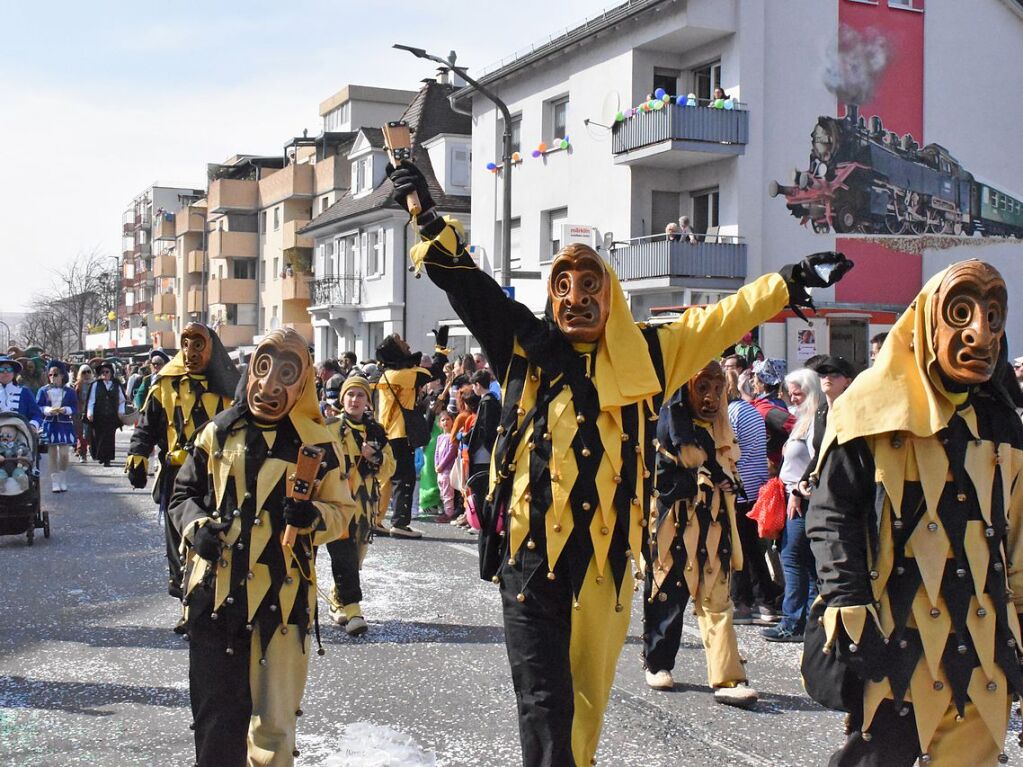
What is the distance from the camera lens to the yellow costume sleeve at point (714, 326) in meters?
4.36

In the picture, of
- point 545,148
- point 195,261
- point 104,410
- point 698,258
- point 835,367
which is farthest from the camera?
point 195,261

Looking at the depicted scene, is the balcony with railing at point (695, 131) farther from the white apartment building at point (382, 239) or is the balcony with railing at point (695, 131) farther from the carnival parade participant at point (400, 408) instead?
the carnival parade participant at point (400, 408)

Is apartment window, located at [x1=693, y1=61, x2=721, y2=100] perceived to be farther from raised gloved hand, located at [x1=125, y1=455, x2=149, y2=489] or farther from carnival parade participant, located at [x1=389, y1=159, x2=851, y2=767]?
carnival parade participant, located at [x1=389, y1=159, x2=851, y2=767]

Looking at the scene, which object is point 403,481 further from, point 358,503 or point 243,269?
point 243,269

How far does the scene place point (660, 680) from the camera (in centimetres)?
651

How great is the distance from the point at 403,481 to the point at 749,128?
570 inches

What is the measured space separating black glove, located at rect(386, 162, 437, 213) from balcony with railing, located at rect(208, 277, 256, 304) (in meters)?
57.9

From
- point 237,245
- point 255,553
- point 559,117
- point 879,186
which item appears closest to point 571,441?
point 255,553

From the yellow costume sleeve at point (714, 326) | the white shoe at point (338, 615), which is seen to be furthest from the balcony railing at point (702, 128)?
the yellow costume sleeve at point (714, 326)

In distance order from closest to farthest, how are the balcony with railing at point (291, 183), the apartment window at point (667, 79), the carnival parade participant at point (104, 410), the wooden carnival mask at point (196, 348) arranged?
the wooden carnival mask at point (196, 348) < the carnival parade participant at point (104, 410) < the apartment window at point (667, 79) < the balcony with railing at point (291, 183)

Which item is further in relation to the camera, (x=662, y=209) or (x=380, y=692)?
(x=662, y=209)

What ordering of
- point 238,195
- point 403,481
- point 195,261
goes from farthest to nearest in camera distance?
point 195,261
point 238,195
point 403,481

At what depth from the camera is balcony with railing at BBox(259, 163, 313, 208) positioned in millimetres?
52781

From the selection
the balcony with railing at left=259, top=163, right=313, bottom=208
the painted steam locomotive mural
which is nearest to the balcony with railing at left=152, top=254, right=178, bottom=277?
the balcony with railing at left=259, top=163, right=313, bottom=208
